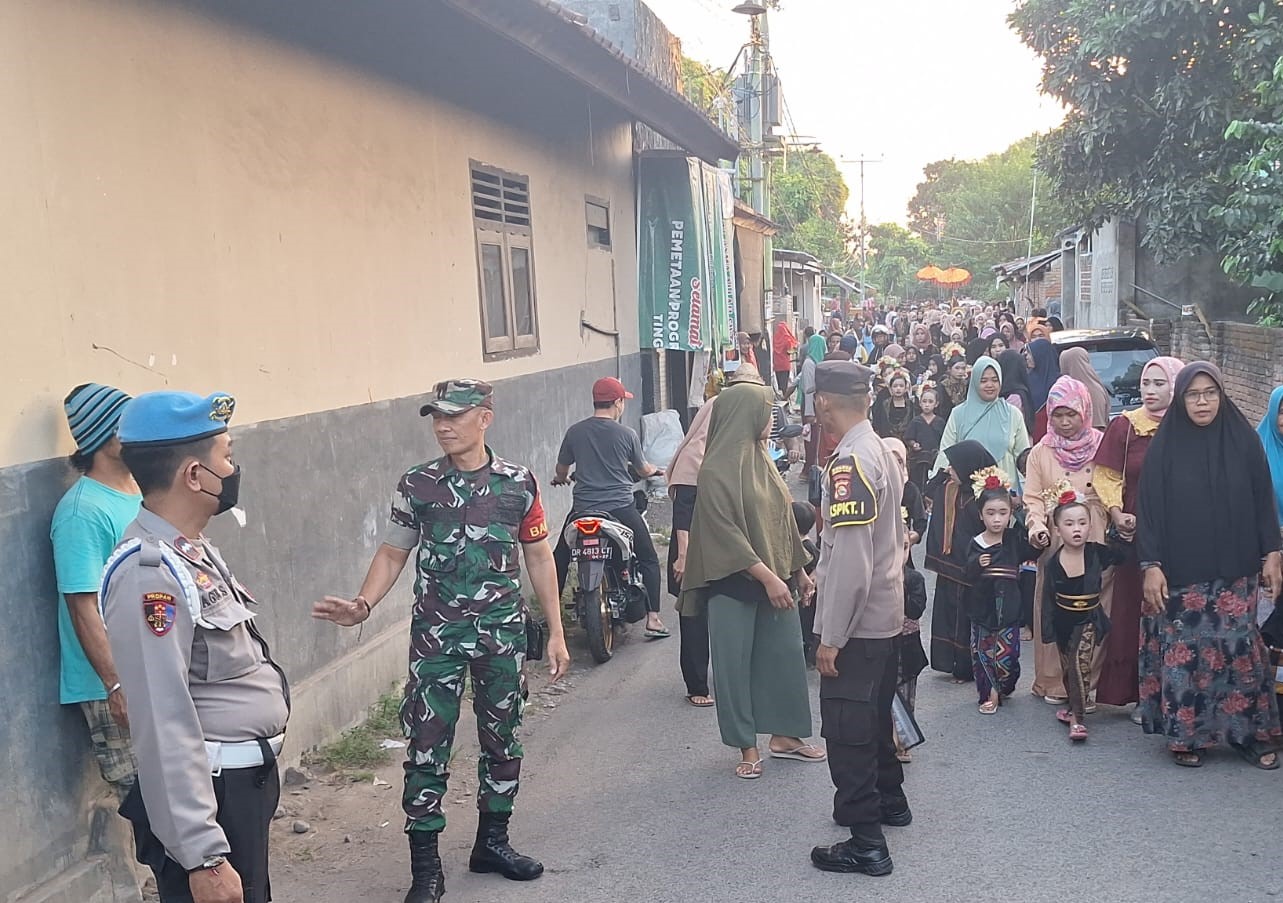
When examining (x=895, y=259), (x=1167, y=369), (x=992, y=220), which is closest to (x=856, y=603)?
(x=1167, y=369)

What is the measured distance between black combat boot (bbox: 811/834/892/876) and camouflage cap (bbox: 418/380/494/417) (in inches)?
87.4

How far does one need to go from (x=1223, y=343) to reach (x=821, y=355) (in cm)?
594

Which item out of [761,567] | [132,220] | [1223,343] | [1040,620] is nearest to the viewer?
[132,220]

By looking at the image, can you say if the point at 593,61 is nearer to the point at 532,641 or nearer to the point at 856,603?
the point at 532,641

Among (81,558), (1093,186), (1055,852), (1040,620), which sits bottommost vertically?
(1055,852)

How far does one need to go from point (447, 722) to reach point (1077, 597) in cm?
336

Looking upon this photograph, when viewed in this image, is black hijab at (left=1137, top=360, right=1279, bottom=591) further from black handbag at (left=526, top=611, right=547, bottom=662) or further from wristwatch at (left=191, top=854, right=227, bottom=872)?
wristwatch at (left=191, top=854, right=227, bottom=872)

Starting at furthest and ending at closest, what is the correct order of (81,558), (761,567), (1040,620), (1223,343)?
(1223,343)
(1040,620)
(761,567)
(81,558)

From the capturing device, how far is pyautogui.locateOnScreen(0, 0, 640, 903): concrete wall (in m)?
3.77

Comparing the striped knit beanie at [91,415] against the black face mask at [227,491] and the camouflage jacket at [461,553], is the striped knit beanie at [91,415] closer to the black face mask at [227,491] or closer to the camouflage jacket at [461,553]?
the camouflage jacket at [461,553]

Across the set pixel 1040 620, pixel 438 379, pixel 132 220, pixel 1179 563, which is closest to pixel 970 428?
pixel 1040 620

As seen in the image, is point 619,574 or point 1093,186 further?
point 1093,186

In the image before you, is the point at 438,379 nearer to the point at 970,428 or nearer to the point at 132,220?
the point at 132,220

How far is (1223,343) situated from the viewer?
49.2ft
